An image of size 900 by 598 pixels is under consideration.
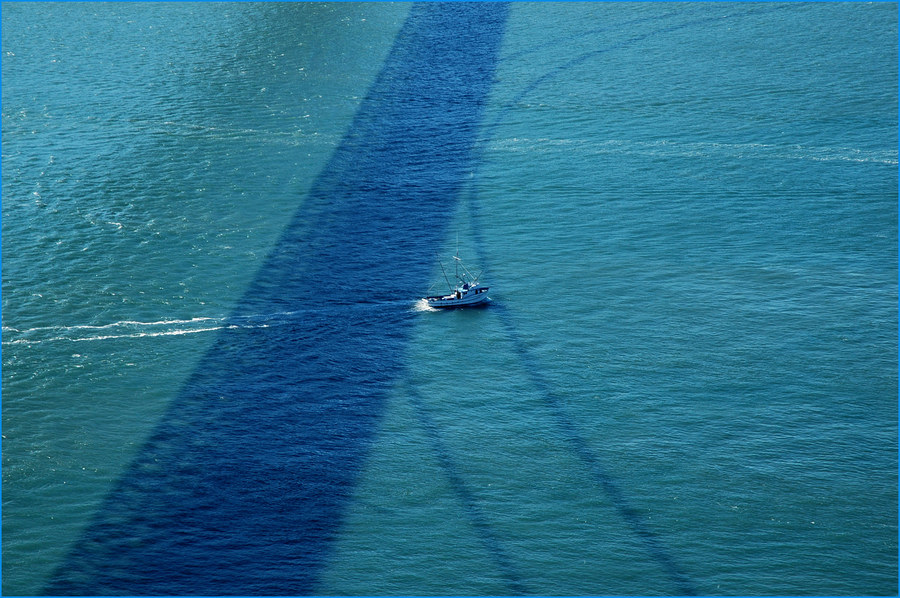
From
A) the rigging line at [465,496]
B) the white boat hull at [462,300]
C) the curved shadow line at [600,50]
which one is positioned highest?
the curved shadow line at [600,50]

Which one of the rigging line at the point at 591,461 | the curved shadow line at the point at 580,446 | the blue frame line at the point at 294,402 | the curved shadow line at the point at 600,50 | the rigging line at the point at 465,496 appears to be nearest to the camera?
A: the rigging line at the point at 465,496

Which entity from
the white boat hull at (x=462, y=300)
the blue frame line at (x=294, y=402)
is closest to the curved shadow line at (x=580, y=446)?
the white boat hull at (x=462, y=300)

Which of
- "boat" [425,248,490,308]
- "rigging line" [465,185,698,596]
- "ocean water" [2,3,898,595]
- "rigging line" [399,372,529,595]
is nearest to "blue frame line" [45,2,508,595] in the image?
"ocean water" [2,3,898,595]

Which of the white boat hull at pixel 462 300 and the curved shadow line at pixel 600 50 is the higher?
the curved shadow line at pixel 600 50

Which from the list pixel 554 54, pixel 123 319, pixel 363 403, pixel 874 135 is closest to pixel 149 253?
pixel 123 319

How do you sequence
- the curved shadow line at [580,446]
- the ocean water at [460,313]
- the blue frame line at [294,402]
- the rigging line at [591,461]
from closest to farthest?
the rigging line at [591,461]
the curved shadow line at [580,446]
the blue frame line at [294,402]
the ocean water at [460,313]

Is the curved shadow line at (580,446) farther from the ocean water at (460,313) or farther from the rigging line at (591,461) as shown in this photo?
the ocean water at (460,313)

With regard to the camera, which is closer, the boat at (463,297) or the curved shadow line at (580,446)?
the curved shadow line at (580,446)

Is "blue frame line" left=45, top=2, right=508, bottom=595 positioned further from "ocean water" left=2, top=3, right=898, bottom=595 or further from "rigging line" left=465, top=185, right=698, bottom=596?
"rigging line" left=465, top=185, right=698, bottom=596
